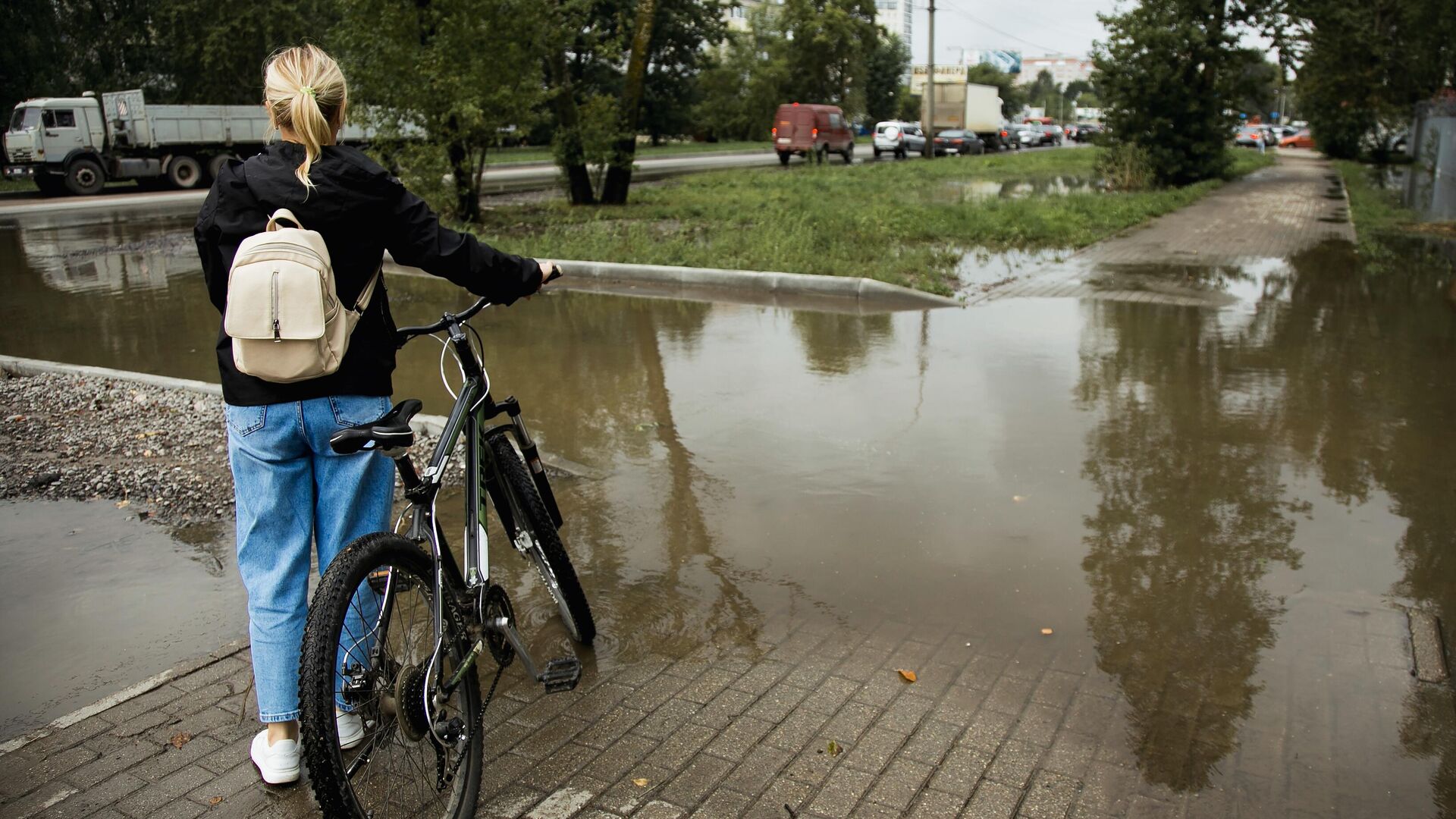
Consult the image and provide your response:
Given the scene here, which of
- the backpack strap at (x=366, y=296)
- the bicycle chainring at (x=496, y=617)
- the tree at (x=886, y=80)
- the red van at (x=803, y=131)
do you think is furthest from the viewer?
the tree at (x=886, y=80)

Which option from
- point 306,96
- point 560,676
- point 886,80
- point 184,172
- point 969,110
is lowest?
point 560,676

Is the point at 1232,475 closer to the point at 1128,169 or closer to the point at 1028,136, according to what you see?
the point at 1128,169

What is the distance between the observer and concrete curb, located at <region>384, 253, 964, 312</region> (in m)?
10.9

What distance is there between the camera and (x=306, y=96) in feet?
9.40

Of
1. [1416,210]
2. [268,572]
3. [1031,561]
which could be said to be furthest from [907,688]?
[1416,210]

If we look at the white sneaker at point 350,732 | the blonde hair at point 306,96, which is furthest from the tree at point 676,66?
the white sneaker at point 350,732

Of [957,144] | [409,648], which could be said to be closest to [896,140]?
[957,144]

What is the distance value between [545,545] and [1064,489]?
2981mm

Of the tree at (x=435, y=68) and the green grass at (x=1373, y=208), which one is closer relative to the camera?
the tree at (x=435, y=68)

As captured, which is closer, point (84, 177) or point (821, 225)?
point (821, 225)

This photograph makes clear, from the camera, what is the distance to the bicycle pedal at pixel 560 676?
3.39 m

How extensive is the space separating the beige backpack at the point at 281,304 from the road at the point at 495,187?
22.5 meters

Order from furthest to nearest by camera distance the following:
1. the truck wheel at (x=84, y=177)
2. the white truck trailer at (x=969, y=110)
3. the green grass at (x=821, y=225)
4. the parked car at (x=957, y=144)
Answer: the white truck trailer at (x=969, y=110) < the parked car at (x=957, y=144) < the truck wheel at (x=84, y=177) < the green grass at (x=821, y=225)

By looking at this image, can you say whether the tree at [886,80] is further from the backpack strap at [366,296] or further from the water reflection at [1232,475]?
the backpack strap at [366,296]
